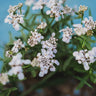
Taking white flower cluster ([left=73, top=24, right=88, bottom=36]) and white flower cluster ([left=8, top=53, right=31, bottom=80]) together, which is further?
white flower cluster ([left=73, top=24, right=88, bottom=36])

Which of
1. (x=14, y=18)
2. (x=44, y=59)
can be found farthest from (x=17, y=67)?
(x=14, y=18)

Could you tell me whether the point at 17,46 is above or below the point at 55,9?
below

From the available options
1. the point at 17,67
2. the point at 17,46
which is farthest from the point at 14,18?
the point at 17,67

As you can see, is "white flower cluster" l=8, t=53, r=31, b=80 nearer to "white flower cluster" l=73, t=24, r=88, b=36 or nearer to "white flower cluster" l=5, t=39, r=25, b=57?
"white flower cluster" l=5, t=39, r=25, b=57

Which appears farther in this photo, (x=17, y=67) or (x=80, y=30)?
(x=80, y=30)

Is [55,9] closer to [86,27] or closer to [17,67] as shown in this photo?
[86,27]

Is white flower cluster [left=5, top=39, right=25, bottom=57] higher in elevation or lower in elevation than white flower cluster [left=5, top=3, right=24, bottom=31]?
lower

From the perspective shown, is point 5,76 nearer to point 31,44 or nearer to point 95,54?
point 31,44

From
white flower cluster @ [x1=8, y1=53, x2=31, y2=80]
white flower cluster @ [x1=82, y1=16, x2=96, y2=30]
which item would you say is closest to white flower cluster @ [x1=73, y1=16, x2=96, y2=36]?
white flower cluster @ [x1=82, y1=16, x2=96, y2=30]

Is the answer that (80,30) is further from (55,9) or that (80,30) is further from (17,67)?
(17,67)

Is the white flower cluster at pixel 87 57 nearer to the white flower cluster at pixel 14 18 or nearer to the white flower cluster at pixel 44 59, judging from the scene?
the white flower cluster at pixel 44 59

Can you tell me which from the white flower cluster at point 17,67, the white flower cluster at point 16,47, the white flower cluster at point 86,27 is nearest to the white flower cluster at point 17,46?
the white flower cluster at point 16,47
